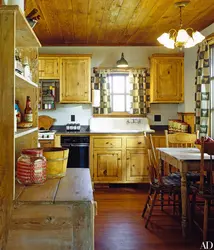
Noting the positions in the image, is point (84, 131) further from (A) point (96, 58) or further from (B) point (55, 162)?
(B) point (55, 162)

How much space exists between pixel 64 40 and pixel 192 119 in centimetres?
250

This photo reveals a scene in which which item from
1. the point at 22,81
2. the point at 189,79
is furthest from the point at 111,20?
the point at 22,81

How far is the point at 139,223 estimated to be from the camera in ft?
10.6

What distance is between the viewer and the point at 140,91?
529 cm

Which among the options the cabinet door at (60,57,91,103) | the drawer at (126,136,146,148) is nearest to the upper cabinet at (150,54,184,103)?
the drawer at (126,136,146,148)

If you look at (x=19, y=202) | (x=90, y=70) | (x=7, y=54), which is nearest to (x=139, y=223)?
(x=19, y=202)

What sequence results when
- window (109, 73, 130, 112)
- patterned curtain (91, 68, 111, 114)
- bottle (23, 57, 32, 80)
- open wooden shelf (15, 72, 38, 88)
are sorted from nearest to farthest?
1. open wooden shelf (15, 72, 38, 88)
2. bottle (23, 57, 32, 80)
3. patterned curtain (91, 68, 111, 114)
4. window (109, 73, 130, 112)

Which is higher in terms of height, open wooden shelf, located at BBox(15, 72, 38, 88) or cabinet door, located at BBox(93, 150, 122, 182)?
open wooden shelf, located at BBox(15, 72, 38, 88)

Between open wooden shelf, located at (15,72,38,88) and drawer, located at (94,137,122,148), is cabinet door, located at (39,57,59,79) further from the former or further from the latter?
open wooden shelf, located at (15,72,38,88)

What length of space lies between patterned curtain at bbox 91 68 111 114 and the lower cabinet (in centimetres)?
73

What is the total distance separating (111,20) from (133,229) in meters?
2.65

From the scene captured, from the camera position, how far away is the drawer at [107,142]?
4.74 m

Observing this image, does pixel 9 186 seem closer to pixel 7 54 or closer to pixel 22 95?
pixel 7 54

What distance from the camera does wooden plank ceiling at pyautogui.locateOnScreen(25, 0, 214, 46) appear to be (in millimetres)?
3443
